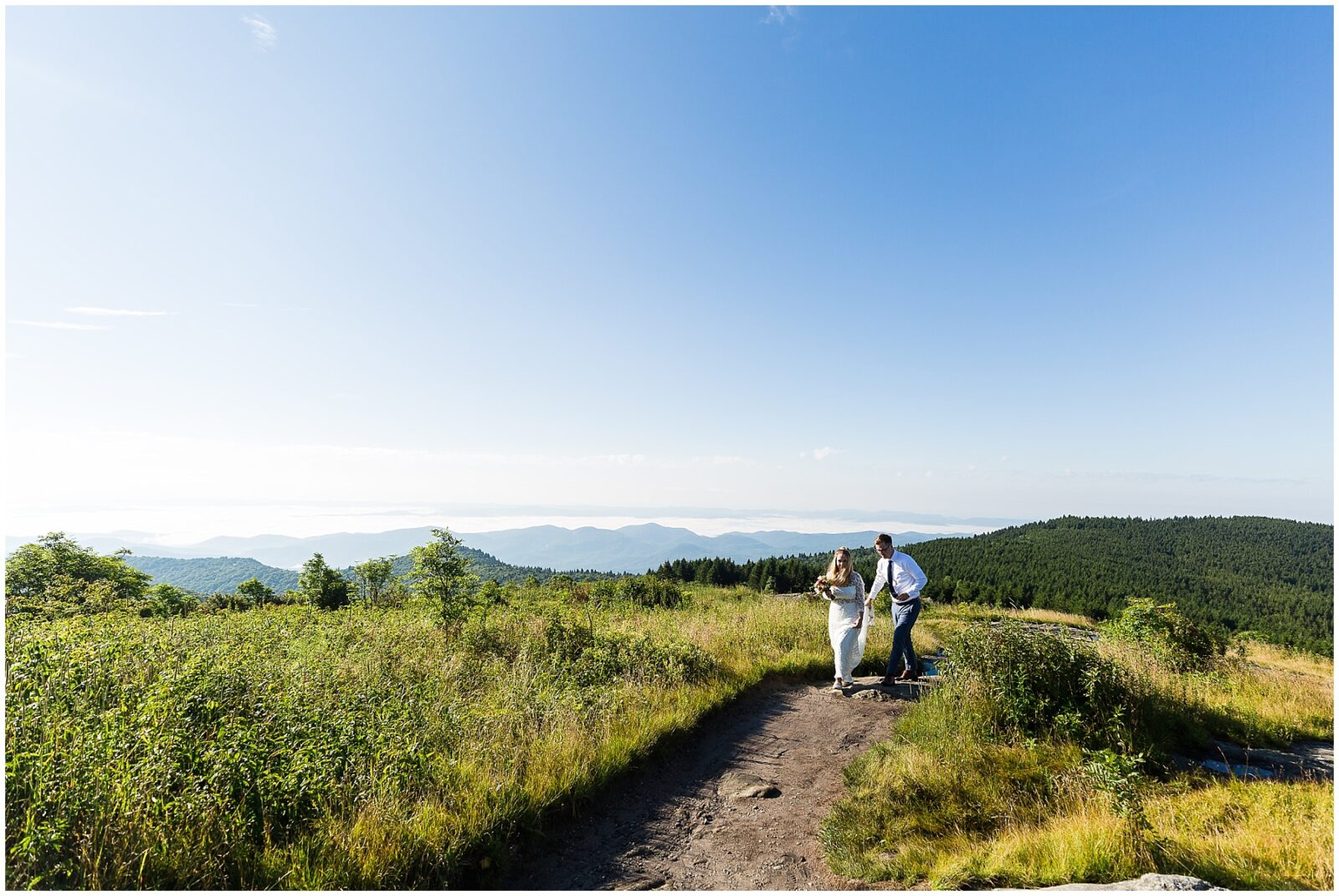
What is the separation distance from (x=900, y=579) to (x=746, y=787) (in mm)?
4868

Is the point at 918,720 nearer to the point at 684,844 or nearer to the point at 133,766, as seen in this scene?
the point at 684,844

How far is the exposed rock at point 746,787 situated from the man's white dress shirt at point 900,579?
4.04 meters

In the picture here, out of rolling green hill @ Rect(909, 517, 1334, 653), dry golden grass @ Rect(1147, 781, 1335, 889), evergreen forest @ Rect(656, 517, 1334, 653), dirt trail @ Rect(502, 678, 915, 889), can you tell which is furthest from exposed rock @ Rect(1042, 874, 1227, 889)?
rolling green hill @ Rect(909, 517, 1334, 653)

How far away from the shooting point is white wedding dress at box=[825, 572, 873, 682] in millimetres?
9445

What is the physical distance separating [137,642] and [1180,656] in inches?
754

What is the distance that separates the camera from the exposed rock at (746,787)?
19.7 feet

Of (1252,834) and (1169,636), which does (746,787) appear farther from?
(1169,636)

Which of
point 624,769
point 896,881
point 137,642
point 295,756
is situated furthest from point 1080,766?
point 137,642

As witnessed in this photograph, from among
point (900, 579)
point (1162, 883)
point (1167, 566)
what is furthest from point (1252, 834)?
point (1167, 566)

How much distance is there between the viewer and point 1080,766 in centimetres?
541

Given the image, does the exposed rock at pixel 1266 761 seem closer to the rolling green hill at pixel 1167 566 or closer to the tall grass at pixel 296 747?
the tall grass at pixel 296 747

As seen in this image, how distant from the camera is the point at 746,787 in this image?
20.3 ft

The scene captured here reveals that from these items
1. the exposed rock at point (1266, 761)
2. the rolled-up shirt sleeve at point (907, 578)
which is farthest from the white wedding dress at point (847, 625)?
the exposed rock at point (1266, 761)

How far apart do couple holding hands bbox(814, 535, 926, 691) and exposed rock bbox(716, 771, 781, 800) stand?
3.63 meters
